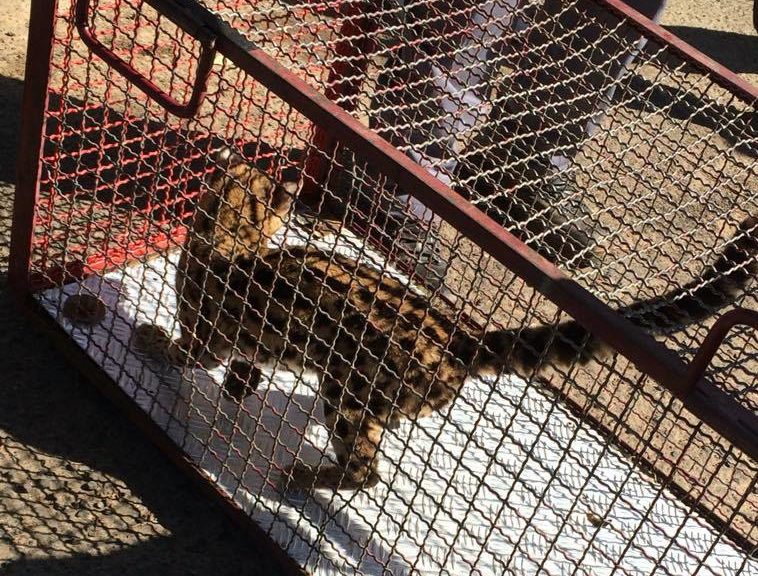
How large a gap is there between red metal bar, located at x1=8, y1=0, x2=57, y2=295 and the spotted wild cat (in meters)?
0.38

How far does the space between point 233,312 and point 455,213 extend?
90 cm

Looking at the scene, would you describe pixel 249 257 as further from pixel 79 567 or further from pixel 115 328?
pixel 79 567

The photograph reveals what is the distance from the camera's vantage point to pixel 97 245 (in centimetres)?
321

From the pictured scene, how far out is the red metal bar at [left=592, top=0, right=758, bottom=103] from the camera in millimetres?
2865

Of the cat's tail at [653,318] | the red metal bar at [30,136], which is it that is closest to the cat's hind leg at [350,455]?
the cat's tail at [653,318]

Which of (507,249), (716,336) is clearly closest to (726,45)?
(507,249)

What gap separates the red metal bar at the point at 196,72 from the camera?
2.07 m

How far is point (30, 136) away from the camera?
262cm

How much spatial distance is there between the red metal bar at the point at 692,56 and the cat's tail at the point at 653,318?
0.37 metres

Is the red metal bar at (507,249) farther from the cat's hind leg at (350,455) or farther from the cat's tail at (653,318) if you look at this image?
the cat's hind leg at (350,455)

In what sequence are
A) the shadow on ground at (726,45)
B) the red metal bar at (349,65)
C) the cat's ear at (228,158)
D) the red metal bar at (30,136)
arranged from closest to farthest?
the cat's ear at (228,158)
the red metal bar at (30,136)
the red metal bar at (349,65)
the shadow on ground at (726,45)

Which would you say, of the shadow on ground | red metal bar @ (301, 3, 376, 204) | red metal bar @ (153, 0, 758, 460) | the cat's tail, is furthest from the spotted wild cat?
the shadow on ground

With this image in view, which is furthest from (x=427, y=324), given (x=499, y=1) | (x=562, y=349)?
(x=499, y=1)

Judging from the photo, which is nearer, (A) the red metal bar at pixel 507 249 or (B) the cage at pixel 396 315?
(A) the red metal bar at pixel 507 249
